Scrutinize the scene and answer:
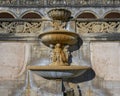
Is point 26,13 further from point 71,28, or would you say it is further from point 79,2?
point 71,28

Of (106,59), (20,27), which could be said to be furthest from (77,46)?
(20,27)

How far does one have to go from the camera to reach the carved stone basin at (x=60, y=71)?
12086mm

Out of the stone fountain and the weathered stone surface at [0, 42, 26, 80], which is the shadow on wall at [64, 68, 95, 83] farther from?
the weathered stone surface at [0, 42, 26, 80]

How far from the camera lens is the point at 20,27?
13320mm

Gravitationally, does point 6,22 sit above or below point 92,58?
above

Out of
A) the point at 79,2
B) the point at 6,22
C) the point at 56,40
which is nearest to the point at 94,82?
the point at 56,40

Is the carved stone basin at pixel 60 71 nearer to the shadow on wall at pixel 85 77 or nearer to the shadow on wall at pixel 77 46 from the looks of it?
the shadow on wall at pixel 85 77

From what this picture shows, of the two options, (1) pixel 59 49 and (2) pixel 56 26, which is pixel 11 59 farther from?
(2) pixel 56 26

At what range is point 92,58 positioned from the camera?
1292cm

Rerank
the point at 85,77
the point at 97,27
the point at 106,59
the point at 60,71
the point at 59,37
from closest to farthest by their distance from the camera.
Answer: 1. the point at 60,71
2. the point at 59,37
3. the point at 85,77
4. the point at 106,59
5. the point at 97,27

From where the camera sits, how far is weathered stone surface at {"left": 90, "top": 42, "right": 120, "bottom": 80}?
12.8 metres

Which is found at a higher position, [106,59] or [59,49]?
[59,49]

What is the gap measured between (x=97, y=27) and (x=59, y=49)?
184 centimetres

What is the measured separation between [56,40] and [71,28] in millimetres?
971
